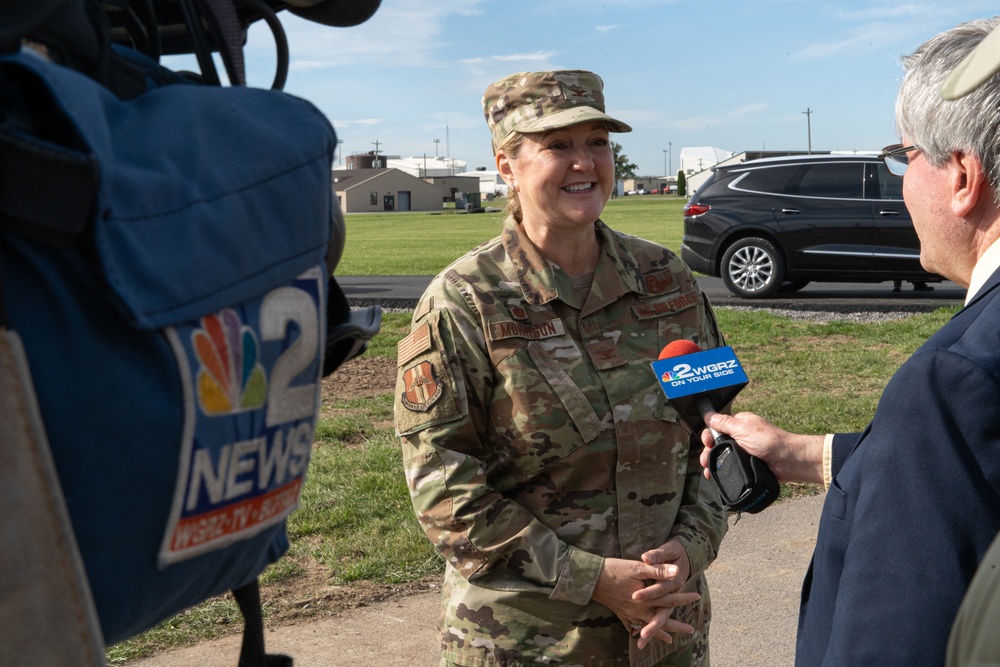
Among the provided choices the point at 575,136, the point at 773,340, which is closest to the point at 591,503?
the point at 575,136

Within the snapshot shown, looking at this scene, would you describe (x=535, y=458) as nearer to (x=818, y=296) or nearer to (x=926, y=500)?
(x=926, y=500)

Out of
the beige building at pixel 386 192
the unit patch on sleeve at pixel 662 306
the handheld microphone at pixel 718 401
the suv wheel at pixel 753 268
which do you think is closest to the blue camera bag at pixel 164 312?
the handheld microphone at pixel 718 401

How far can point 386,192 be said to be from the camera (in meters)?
93.1

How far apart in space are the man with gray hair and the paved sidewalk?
2304 mm

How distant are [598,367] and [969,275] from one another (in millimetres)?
1078

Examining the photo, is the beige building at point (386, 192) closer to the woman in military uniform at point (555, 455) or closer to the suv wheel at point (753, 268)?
the suv wheel at point (753, 268)

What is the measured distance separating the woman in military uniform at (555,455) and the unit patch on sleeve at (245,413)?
171 centimetres

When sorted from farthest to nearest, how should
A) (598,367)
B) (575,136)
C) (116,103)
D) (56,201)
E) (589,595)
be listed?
(575,136)
(598,367)
(589,595)
(116,103)
(56,201)

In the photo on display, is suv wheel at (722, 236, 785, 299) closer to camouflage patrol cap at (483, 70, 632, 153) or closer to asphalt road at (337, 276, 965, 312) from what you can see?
asphalt road at (337, 276, 965, 312)

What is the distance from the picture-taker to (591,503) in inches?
108

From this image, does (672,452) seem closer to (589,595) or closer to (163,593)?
(589,595)

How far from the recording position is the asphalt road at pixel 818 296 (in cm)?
1295

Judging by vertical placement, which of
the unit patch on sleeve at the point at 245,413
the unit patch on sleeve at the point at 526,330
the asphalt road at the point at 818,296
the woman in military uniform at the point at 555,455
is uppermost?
the unit patch on sleeve at the point at 245,413

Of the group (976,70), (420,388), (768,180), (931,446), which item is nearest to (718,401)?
(420,388)
